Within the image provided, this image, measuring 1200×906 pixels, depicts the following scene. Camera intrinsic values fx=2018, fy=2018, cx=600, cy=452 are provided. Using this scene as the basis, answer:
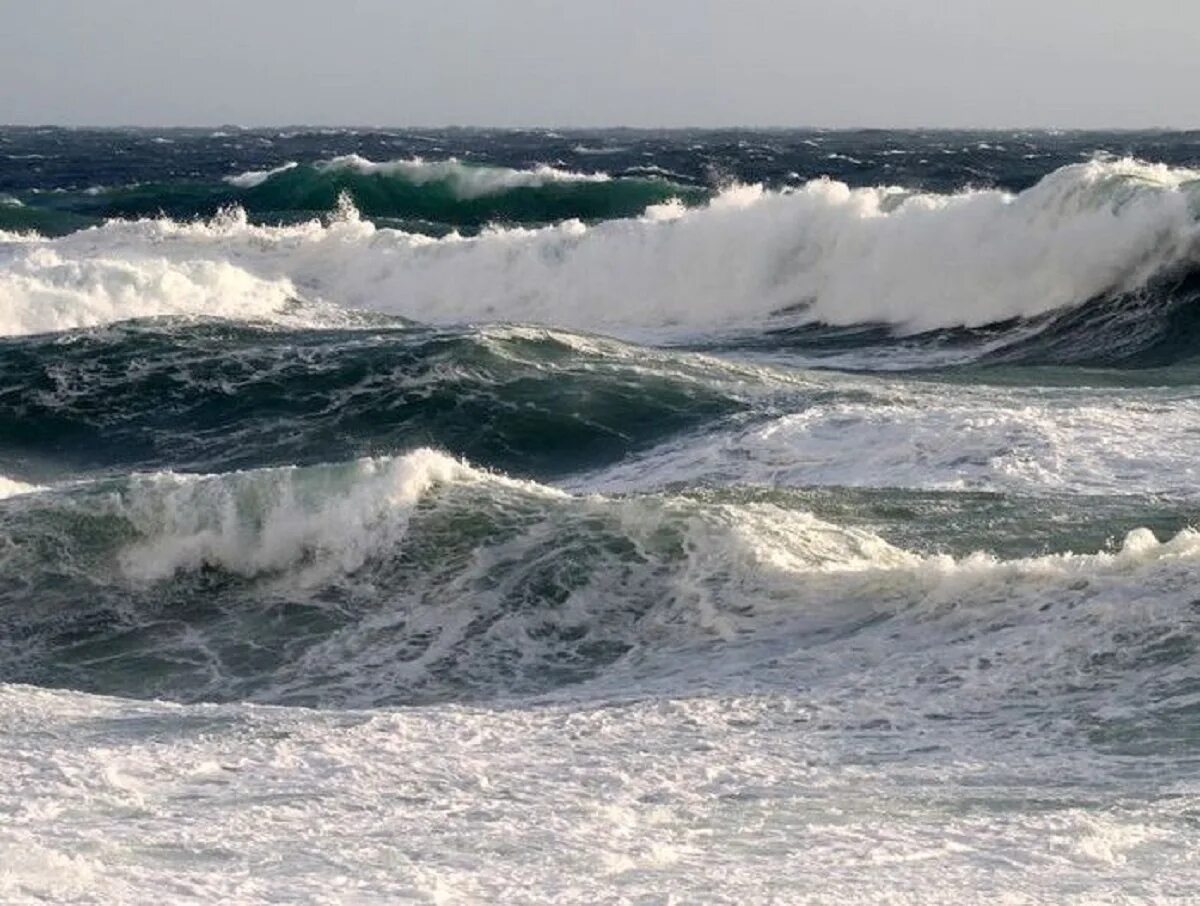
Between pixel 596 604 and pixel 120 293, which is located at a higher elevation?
pixel 120 293

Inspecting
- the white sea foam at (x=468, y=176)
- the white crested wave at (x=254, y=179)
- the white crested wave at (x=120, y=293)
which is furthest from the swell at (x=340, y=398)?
the white crested wave at (x=254, y=179)

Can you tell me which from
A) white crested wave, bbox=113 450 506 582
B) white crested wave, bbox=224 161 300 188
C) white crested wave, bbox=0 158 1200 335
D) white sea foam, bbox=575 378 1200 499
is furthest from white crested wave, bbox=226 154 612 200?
white crested wave, bbox=113 450 506 582

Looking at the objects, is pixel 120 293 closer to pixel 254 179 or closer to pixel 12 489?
pixel 12 489

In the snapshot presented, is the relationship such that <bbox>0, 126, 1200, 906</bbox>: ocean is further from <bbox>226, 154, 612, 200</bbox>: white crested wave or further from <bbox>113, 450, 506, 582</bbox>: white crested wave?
<bbox>226, 154, 612, 200</bbox>: white crested wave

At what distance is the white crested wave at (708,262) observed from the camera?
91.6ft

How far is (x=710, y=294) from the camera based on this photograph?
105ft

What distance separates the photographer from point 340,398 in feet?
65.3

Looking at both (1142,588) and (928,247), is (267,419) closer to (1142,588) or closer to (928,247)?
(1142,588)

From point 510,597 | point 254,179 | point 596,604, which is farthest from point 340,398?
point 254,179

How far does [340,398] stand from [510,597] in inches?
347

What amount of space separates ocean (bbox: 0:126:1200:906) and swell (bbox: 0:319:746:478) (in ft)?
0.20

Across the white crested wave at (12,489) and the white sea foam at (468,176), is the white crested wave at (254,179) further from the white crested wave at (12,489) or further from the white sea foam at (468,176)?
the white crested wave at (12,489)

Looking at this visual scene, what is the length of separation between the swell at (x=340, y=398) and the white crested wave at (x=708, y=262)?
4912 mm

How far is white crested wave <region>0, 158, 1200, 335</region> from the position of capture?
91.6 feet
